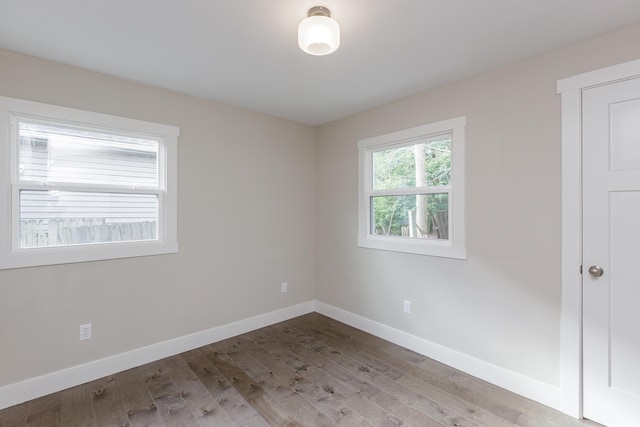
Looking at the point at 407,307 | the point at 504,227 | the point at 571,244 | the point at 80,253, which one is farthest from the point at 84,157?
the point at 571,244

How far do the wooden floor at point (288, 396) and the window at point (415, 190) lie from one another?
3.54 ft

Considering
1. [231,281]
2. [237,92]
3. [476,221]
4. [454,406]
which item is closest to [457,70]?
[476,221]

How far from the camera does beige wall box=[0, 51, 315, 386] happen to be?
2.27 metres

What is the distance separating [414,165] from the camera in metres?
3.09

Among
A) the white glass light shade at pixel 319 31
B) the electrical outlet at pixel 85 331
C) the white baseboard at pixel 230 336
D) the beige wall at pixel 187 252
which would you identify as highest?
the white glass light shade at pixel 319 31

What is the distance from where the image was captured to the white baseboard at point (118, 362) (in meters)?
2.19

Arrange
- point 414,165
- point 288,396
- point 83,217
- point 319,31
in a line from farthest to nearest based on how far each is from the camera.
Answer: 1. point 414,165
2. point 83,217
3. point 288,396
4. point 319,31

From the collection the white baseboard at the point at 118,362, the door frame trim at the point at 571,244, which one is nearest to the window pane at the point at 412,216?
the door frame trim at the point at 571,244

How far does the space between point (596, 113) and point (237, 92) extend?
283cm

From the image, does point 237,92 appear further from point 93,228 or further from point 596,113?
point 596,113

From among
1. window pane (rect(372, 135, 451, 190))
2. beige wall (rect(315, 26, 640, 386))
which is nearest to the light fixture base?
beige wall (rect(315, 26, 640, 386))

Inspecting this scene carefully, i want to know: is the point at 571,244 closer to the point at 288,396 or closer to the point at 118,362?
the point at 288,396

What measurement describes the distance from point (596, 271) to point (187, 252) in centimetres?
329

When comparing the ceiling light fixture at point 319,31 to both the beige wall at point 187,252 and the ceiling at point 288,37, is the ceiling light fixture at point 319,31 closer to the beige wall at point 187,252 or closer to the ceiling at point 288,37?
the ceiling at point 288,37
